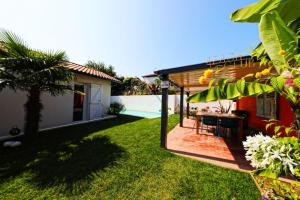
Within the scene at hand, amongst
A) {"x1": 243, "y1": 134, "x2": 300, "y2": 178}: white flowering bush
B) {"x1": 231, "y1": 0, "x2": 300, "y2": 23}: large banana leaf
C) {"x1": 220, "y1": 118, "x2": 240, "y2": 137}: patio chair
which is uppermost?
{"x1": 231, "y1": 0, "x2": 300, "y2": 23}: large banana leaf

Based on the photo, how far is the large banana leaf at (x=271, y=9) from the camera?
6.99 ft

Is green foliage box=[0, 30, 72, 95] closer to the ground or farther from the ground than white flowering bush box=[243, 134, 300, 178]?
farther from the ground

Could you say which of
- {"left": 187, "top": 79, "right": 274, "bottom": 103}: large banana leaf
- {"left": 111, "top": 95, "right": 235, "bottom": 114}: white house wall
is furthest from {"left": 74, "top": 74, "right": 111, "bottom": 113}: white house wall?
{"left": 187, "top": 79, "right": 274, "bottom": 103}: large banana leaf

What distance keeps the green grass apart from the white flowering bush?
2.07m

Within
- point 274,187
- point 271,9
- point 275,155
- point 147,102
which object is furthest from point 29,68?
point 147,102

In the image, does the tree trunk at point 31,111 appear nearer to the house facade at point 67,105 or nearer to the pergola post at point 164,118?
the house facade at point 67,105

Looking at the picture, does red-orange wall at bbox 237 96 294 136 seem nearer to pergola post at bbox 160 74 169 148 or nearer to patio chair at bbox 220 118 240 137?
patio chair at bbox 220 118 240 137

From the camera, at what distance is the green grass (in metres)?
3.43

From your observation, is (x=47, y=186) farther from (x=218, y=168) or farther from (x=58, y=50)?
(x=58, y=50)

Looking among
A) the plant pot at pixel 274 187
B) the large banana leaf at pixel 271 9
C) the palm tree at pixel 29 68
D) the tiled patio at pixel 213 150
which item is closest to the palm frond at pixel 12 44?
the palm tree at pixel 29 68

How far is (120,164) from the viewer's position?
4.74 m

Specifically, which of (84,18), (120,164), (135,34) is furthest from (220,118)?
(84,18)

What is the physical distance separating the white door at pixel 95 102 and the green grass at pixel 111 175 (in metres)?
7.03

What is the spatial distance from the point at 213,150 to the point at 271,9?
16.9 ft
